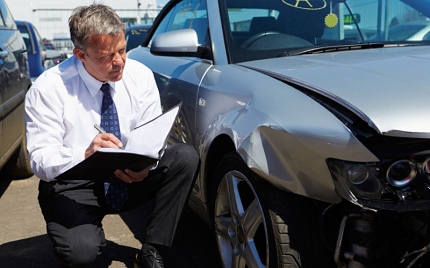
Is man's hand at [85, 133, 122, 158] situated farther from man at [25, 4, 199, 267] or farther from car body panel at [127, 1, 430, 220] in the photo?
car body panel at [127, 1, 430, 220]

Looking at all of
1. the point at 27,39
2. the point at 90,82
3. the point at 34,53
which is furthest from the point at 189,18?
the point at 27,39

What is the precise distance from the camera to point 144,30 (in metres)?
9.10

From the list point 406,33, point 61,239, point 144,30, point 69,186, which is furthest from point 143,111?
point 144,30

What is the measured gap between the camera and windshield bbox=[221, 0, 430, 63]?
2.53 meters

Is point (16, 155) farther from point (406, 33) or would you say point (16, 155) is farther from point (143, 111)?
point (406, 33)

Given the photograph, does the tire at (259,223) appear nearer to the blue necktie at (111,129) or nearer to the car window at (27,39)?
the blue necktie at (111,129)

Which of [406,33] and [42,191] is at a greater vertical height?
[406,33]

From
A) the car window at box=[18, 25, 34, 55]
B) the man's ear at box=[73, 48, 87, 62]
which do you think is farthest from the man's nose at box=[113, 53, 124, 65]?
the car window at box=[18, 25, 34, 55]

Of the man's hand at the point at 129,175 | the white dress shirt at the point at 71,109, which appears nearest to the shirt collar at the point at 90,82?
the white dress shirt at the point at 71,109

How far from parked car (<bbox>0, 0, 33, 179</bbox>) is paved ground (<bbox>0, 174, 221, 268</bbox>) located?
0.41 metres

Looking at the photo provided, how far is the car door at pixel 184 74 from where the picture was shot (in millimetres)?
2537

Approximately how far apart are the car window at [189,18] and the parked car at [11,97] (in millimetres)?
1215

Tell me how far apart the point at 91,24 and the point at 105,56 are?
0.49ft

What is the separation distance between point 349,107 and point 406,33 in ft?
5.15
